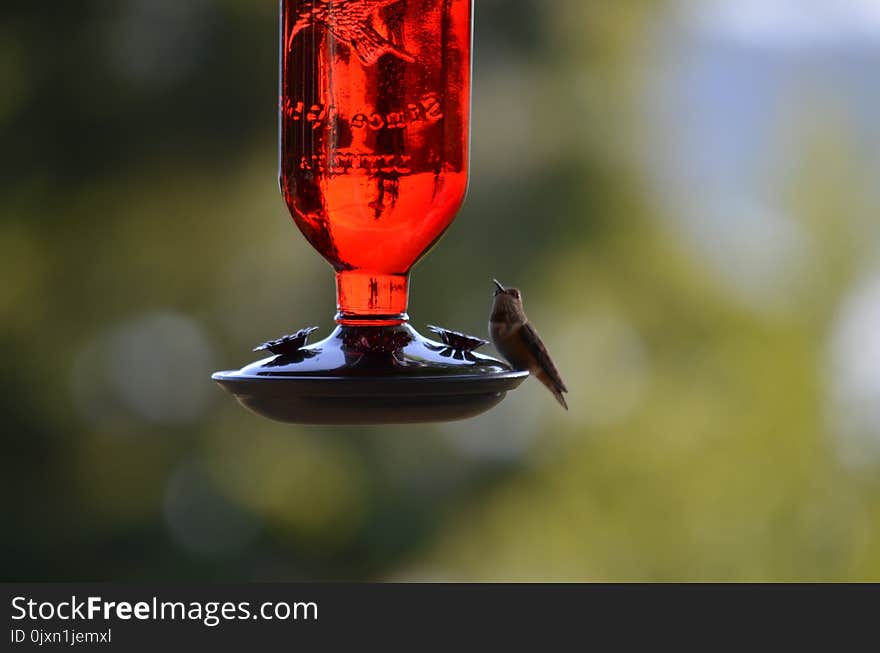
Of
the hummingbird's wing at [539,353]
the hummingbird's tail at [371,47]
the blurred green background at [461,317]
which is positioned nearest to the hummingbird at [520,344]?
the hummingbird's wing at [539,353]

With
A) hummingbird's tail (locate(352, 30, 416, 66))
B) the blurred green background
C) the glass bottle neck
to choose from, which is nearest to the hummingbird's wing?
the glass bottle neck

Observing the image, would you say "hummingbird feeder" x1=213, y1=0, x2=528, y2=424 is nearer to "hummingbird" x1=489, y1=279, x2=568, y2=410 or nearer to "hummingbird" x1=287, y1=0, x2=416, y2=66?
"hummingbird" x1=287, y1=0, x2=416, y2=66

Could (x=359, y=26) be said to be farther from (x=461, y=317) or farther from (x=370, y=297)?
(x=461, y=317)

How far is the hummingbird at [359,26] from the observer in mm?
1621

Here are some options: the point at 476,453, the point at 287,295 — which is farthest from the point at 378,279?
the point at 476,453

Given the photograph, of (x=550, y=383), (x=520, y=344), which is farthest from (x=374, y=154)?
(x=550, y=383)

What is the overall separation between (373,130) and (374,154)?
0.03 meters

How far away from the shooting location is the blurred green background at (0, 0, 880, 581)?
18.8 ft

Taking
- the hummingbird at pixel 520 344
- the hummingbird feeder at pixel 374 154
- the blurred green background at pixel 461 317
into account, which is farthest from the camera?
the blurred green background at pixel 461 317

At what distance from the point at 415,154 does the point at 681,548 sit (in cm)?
489

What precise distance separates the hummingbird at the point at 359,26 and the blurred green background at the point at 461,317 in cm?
388

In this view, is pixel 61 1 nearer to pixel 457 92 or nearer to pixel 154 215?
pixel 154 215

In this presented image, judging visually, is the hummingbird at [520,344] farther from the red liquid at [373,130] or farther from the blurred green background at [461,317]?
the blurred green background at [461,317]

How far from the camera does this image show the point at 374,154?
1650 millimetres
